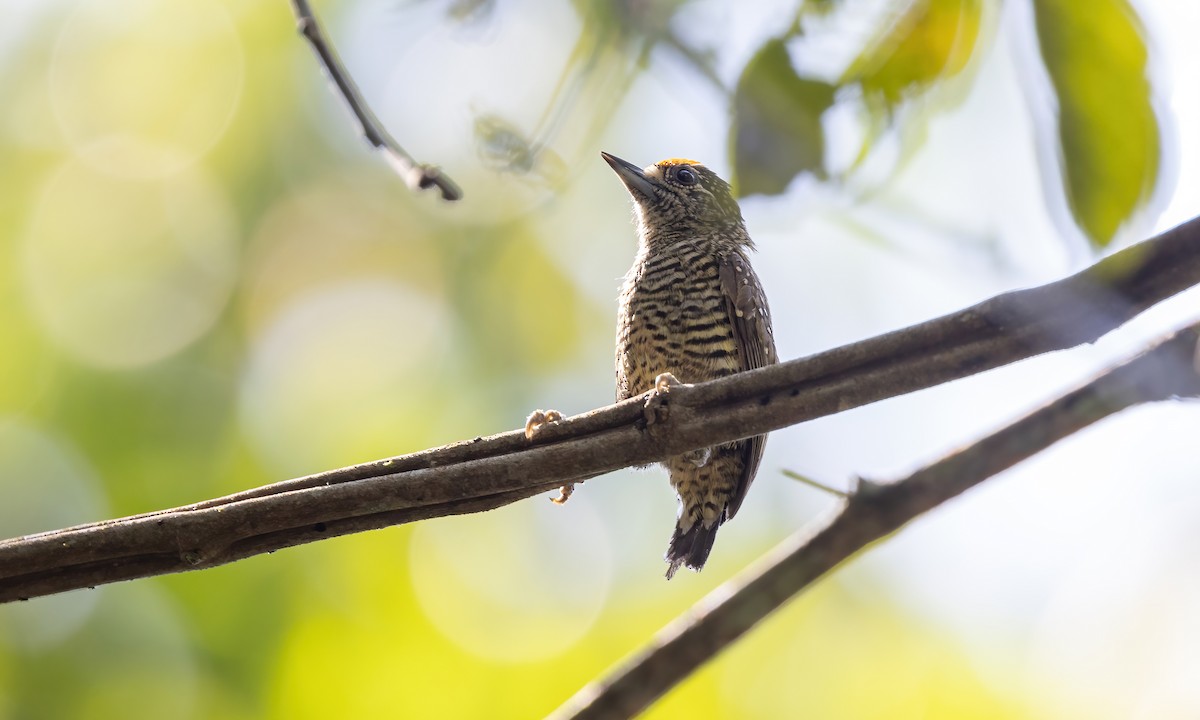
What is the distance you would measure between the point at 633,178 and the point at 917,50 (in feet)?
8.37

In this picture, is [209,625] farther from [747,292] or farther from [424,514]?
[424,514]

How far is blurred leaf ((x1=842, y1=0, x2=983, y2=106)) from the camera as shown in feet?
6.10

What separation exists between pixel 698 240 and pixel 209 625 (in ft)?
14.8

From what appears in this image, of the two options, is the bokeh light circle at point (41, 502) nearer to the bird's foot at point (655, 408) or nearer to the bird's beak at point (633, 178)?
the bird's beak at point (633, 178)

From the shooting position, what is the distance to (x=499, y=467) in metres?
1.90

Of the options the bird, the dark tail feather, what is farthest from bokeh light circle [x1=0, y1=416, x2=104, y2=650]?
the dark tail feather

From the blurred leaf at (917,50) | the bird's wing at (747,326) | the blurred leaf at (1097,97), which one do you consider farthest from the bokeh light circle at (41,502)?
the blurred leaf at (1097,97)

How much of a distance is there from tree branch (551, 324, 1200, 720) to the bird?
780 mm

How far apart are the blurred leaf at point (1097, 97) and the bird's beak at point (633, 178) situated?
9.38 feet

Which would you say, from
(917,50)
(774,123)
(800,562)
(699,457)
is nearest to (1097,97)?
(917,50)

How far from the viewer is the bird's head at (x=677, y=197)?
4426 millimetres

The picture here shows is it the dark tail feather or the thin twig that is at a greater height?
the thin twig

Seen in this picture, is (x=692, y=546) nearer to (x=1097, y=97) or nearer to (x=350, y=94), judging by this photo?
(x=350, y=94)

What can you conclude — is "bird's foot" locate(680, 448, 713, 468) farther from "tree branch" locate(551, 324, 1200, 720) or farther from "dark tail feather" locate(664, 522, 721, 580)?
"tree branch" locate(551, 324, 1200, 720)
